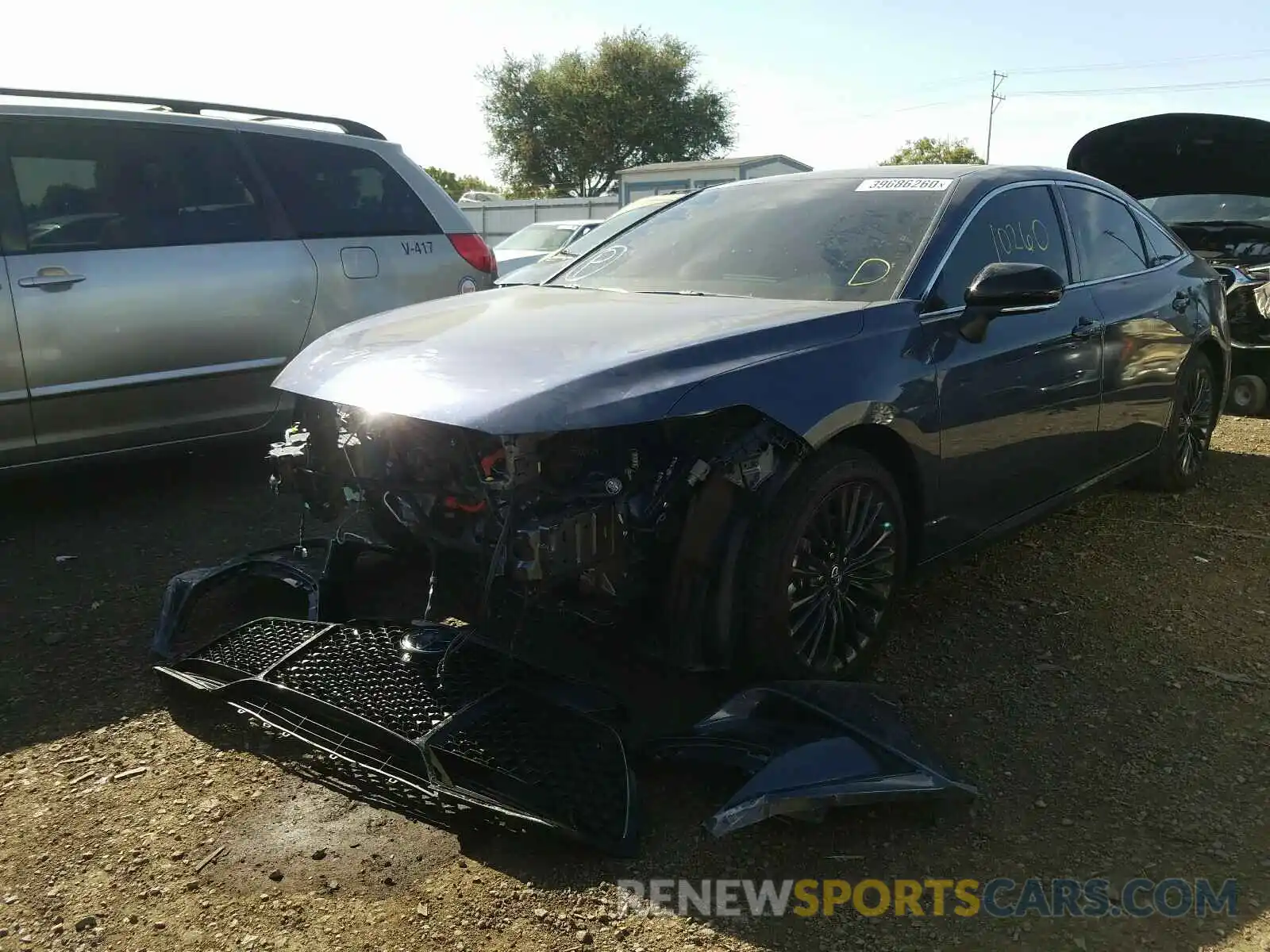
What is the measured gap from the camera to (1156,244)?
5145 millimetres

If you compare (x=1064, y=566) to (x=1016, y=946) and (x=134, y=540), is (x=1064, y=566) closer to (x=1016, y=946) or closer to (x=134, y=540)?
(x=1016, y=946)

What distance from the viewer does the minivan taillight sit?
5984mm

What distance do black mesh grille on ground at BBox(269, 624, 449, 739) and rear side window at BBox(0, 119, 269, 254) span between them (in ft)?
8.74

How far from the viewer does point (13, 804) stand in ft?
8.75

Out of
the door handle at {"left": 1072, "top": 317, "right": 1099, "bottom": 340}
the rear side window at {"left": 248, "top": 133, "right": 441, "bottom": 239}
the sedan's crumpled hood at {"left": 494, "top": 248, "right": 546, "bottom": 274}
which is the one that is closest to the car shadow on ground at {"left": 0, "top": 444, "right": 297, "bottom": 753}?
the rear side window at {"left": 248, "top": 133, "right": 441, "bottom": 239}

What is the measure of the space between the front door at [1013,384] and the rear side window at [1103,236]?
0.18m

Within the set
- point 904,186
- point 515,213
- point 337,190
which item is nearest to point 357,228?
point 337,190

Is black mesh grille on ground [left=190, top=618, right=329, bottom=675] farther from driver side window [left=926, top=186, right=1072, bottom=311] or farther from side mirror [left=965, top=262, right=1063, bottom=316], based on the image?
side mirror [left=965, top=262, right=1063, bottom=316]

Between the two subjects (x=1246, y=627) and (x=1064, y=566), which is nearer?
(x=1246, y=627)

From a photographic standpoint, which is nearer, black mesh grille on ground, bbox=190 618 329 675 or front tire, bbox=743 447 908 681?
front tire, bbox=743 447 908 681

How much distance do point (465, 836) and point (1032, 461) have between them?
2586 millimetres

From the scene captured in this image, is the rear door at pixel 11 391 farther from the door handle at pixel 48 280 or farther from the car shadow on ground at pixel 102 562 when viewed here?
the car shadow on ground at pixel 102 562

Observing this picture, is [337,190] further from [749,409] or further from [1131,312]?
[1131,312]

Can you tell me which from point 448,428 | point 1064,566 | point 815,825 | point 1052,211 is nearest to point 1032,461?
point 1064,566
